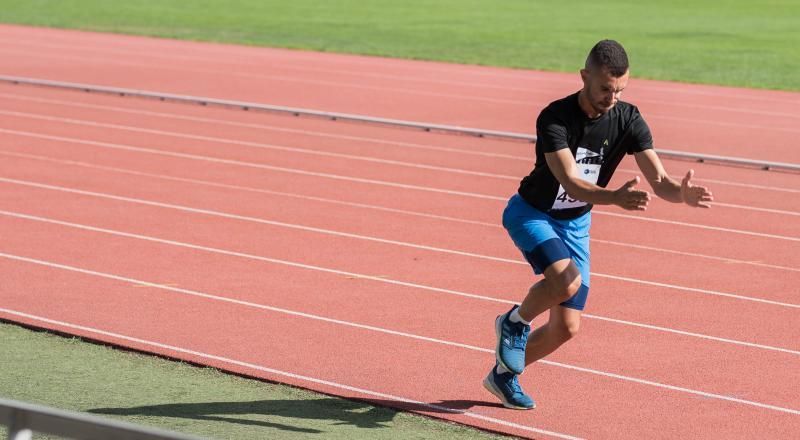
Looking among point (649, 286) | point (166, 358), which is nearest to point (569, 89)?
point (649, 286)

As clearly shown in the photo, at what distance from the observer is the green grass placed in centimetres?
2716

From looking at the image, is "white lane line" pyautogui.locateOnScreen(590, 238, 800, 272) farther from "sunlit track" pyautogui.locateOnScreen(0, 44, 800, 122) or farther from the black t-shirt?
"sunlit track" pyautogui.locateOnScreen(0, 44, 800, 122)

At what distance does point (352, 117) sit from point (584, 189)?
40.1 feet

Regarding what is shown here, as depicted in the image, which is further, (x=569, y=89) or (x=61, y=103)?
(x=569, y=89)

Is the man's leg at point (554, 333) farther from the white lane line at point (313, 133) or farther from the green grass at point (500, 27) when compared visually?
the green grass at point (500, 27)

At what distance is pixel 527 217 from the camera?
6.66 meters

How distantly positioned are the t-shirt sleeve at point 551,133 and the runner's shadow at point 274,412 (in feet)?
4.78

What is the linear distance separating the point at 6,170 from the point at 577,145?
8.60 m

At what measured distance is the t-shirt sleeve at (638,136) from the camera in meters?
6.59

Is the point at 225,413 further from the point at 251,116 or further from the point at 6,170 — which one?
the point at 251,116

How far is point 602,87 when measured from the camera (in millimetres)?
6270

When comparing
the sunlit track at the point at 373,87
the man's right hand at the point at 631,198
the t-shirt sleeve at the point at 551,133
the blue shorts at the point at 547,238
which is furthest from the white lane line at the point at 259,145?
the man's right hand at the point at 631,198

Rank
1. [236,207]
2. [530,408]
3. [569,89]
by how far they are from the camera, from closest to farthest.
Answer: [530,408], [236,207], [569,89]

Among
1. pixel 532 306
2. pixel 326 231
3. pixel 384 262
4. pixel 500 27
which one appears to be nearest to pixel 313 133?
pixel 326 231
